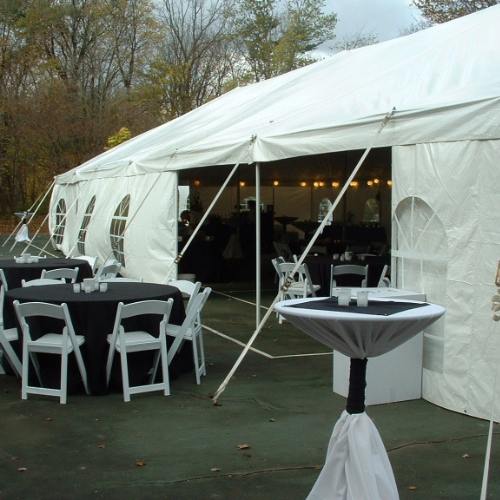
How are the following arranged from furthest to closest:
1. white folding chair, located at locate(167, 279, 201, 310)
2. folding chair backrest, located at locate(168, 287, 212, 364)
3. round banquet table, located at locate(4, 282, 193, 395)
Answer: white folding chair, located at locate(167, 279, 201, 310) → folding chair backrest, located at locate(168, 287, 212, 364) → round banquet table, located at locate(4, 282, 193, 395)

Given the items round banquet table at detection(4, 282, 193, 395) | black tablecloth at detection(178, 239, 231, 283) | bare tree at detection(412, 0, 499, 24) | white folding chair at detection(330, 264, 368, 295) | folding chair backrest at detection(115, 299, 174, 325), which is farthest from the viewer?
bare tree at detection(412, 0, 499, 24)

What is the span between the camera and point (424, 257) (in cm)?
557

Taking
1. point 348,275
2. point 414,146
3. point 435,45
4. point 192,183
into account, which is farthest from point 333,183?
point 414,146

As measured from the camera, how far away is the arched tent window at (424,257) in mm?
5414

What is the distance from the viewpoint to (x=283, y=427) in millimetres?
4980

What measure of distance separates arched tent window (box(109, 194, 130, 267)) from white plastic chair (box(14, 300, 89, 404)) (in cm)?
A: 671

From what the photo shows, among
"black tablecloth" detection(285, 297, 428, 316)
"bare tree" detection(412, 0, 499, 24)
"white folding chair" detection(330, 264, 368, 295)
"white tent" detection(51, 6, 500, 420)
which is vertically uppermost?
"bare tree" detection(412, 0, 499, 24)

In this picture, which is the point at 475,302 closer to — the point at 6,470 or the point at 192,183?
the point at 6,470

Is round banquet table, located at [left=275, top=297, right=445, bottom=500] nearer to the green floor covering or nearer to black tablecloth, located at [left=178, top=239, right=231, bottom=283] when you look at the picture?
the green floor covering

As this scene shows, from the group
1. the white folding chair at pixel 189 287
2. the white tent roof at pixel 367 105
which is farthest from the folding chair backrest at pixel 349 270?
the white folding chair at pixel 189 287

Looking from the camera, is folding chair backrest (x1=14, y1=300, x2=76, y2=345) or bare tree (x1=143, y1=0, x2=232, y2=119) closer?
folding chair backrest (x1=14, y1=300, x2=76, y2=345)

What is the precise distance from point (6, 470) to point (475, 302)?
10.9 ft

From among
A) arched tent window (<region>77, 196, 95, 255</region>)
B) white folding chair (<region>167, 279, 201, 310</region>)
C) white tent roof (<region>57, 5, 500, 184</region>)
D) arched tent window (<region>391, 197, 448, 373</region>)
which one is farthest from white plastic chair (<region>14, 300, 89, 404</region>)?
arched tent window (<region>77, 196, 95, 255</region>)

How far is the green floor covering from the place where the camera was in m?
3.91
